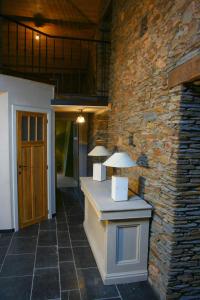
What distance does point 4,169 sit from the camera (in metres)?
3.80

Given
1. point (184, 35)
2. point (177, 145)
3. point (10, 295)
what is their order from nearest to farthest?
point (184, 35) < point (177, 145) < point (10, 295)

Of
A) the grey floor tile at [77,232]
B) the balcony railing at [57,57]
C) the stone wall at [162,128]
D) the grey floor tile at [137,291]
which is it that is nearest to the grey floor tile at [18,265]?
the grey floor tile at [77,232]

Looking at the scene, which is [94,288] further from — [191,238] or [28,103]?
[28,103]

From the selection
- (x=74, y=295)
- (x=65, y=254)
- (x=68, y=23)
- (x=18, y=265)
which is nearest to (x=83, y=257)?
(x=65, y=254)

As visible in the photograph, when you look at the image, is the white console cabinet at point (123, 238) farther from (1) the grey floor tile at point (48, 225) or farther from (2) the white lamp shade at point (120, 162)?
(1) the grey floor tile at point (48, 225)

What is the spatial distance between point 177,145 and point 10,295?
89.9 inches

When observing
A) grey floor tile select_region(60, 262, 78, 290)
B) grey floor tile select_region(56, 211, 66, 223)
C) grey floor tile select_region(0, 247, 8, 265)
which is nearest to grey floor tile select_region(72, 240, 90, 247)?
grey floor tile select_region(60, 262, 78, 290)

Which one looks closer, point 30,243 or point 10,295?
point 10,295

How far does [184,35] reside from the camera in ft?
6.39

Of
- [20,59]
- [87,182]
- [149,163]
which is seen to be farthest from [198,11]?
[20,59]

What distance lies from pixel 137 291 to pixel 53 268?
1054 millimetres

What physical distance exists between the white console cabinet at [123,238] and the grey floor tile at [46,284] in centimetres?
54

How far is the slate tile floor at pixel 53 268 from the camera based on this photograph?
249 centimetres

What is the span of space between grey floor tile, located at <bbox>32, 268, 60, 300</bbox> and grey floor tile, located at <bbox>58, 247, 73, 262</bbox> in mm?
257
